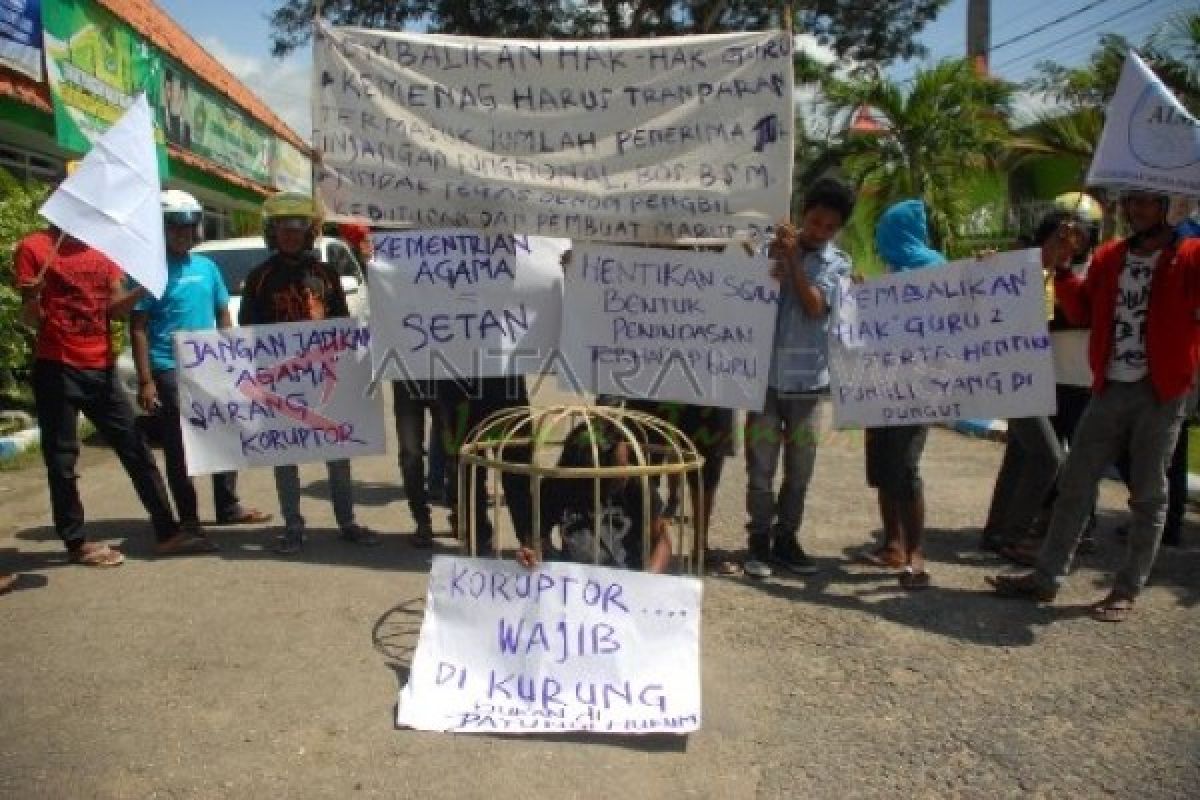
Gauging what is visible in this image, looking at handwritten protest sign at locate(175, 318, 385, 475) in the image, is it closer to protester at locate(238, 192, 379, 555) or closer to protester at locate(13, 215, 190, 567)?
protester at locate(238, 192, 379, 555)

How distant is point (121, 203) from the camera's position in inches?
165

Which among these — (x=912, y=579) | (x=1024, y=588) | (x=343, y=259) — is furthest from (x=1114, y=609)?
(x=343, y=259)

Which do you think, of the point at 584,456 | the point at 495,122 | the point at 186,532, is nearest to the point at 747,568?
the point at 584,456

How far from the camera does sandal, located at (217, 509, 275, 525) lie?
5742 millimetres

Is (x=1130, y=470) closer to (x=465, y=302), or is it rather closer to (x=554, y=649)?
(x=554, y=649)

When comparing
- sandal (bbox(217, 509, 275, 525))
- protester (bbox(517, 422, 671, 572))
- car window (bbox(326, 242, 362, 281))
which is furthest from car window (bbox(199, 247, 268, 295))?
protester (bbox(517, 422, 671, 572))

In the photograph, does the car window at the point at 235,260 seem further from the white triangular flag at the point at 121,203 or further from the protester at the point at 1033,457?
the protester at the point at 1033,457

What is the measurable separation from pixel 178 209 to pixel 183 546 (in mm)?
1717

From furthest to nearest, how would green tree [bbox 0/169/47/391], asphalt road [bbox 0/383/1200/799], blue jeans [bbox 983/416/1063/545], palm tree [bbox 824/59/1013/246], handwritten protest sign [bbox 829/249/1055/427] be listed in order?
palm tree [bbox 824/59/1013/246], green tree [bbox 0/169/47/391], blue jeans [bbox 983/416/1063/545], handwritten protest sign [bbox 829/249/1055/427], asphalt road [bbox 0/383/1200/799]

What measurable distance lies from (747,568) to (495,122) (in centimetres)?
242

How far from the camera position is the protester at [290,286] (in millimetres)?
4965

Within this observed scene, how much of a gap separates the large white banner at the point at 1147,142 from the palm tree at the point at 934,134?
32.0 feet

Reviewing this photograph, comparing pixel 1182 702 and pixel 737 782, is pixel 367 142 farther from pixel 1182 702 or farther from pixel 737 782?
pixel 1182 702

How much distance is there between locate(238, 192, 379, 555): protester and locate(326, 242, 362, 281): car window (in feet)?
20.1
